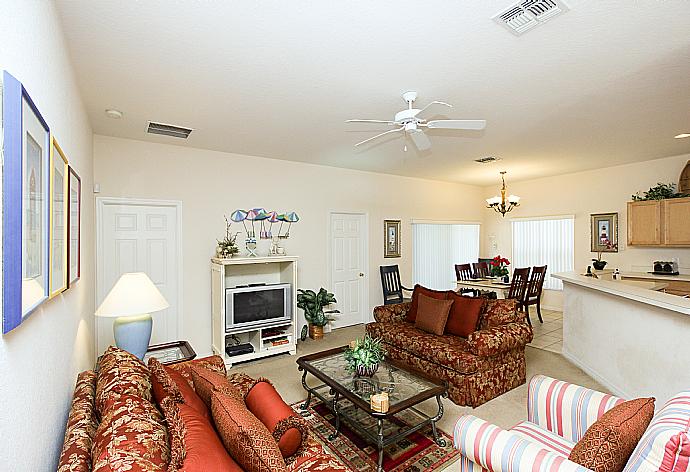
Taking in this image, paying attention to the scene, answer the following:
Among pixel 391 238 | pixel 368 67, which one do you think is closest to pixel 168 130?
pixel 368 67

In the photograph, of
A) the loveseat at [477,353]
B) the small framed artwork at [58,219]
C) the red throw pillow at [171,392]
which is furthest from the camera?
the loveseat at [477,353]

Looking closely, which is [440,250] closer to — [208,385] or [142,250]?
[142,250]

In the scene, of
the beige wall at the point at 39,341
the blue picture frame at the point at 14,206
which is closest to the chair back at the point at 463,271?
the beige wall at the point at 39,341

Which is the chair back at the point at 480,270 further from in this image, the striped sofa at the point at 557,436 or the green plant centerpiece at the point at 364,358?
the striped sofa at the point at 557,436

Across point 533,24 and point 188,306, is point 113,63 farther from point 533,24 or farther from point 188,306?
point 188,306

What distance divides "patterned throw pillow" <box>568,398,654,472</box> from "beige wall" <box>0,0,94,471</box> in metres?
1.79

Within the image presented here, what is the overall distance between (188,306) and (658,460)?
4.61m

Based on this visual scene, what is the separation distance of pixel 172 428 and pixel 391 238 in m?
5.62

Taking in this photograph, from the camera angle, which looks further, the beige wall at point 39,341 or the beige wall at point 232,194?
the beige wall at point 232,194

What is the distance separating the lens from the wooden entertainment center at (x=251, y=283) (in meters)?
4.46

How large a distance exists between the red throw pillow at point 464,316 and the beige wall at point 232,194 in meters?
2.48

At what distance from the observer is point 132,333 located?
266cm

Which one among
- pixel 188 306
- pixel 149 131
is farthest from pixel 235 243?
pixel 149 131

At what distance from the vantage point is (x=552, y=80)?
2758mm
